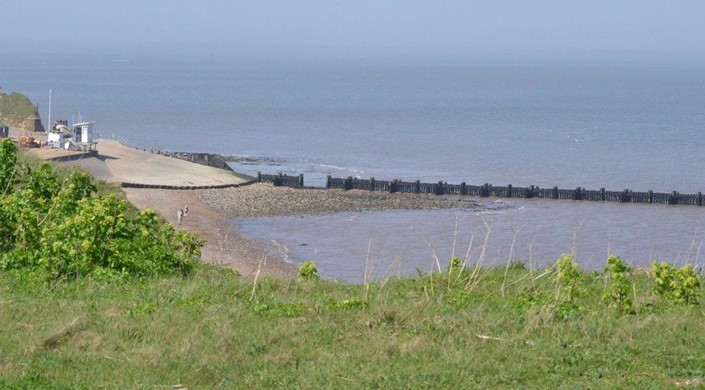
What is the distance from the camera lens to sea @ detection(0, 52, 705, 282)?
36.4 m

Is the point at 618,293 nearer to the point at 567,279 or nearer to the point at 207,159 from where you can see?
the point at 567,279

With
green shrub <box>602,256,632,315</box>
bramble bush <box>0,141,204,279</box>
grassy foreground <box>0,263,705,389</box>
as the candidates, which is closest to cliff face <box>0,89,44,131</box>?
bramble bush <box>0,141,204,279</box>

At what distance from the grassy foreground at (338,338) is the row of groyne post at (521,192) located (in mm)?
38117

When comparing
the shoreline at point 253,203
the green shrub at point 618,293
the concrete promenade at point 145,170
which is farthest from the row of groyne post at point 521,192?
the green shrub at point 618,293

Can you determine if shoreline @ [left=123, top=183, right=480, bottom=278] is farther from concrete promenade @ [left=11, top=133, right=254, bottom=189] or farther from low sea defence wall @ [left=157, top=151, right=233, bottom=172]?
low sea defence wall @ [left=157, top=151, right=233, bottom=172]

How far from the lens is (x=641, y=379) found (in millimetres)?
8484

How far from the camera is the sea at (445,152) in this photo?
3641 cm

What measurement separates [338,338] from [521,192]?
135ft

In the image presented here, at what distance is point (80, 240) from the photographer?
43.0 ft

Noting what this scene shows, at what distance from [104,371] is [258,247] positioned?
27869 mm

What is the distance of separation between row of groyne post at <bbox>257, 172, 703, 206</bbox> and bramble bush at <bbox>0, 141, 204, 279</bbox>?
35.6 metres

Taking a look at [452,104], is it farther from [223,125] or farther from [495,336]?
[495,336]

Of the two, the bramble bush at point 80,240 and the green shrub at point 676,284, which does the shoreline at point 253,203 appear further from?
the green shrub at point 676,284

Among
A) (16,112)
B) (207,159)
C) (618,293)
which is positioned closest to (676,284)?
(618,293)
